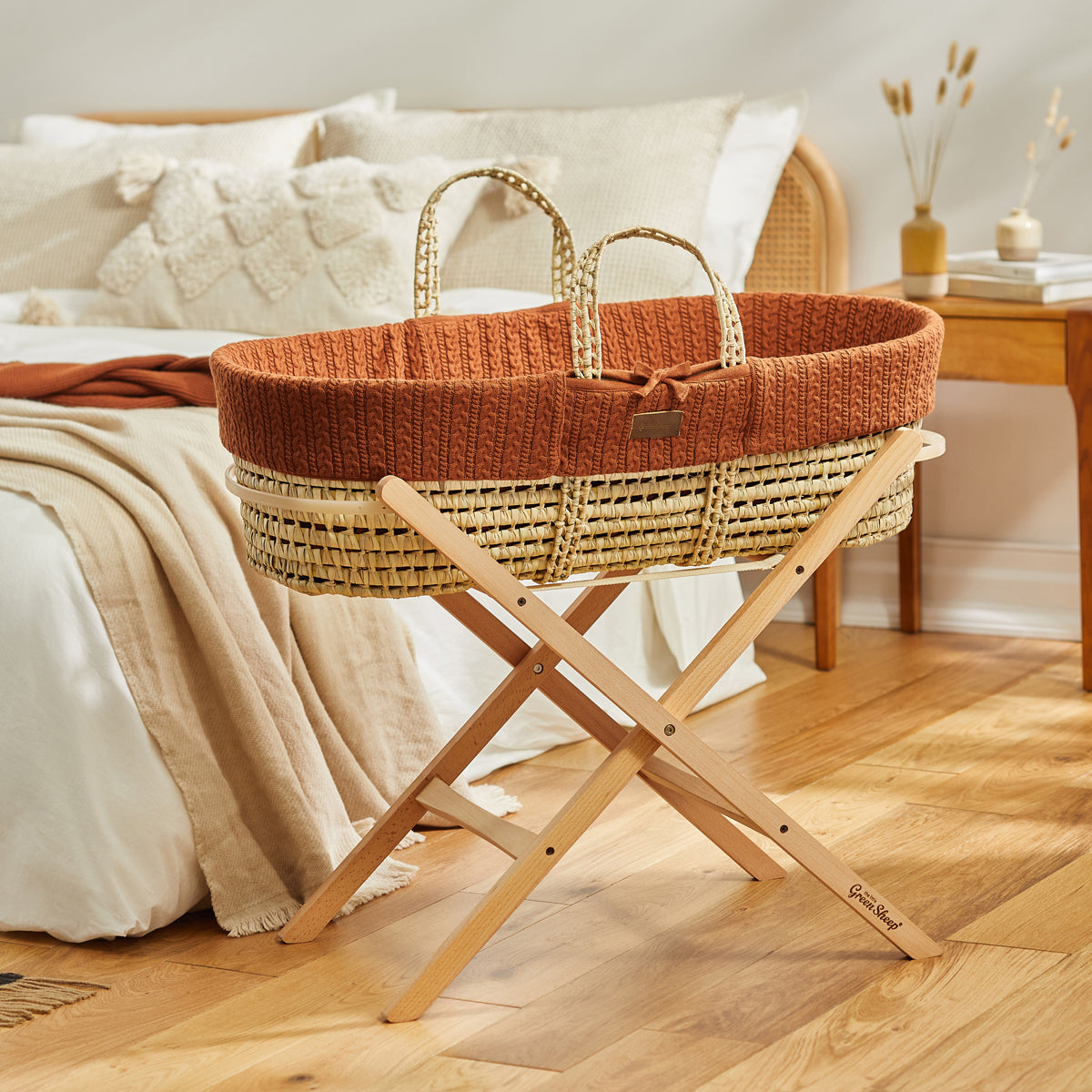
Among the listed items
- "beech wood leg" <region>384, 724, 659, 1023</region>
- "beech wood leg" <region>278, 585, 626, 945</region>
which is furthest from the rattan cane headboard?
"beech wood leg" <region>384, 724, 659, 1023</region>

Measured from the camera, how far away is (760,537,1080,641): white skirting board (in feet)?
9.98

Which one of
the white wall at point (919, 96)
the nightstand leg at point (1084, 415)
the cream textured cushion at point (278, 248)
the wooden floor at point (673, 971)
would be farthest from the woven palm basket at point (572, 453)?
the white wall at point (919, 96)

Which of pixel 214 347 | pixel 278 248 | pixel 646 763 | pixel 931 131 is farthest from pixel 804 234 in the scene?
pixel 646 763

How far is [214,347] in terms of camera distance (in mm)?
2682

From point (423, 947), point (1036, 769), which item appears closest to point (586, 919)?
point (423, 947)

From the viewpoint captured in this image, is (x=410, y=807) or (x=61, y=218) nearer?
(x=410, y=807)

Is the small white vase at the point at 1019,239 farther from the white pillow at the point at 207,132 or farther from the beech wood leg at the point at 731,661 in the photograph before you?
the white pillow at the point at 207,132

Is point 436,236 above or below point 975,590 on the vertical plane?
above

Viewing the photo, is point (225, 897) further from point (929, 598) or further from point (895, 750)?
point (929, 598)

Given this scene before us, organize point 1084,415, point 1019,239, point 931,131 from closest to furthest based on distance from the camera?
point 1084,415, point 1019,239, point 931,131

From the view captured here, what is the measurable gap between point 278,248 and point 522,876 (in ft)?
5.35

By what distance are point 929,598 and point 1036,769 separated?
886mm

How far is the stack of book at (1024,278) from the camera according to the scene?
2650 millimetres

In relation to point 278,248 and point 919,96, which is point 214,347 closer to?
point 278,248
